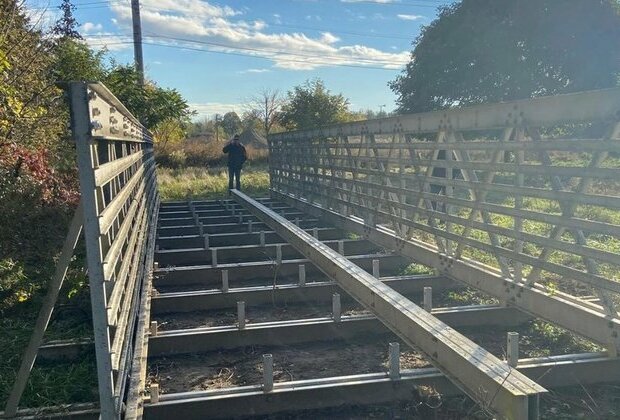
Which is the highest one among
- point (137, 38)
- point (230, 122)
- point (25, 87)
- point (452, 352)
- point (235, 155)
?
point (137, 38)

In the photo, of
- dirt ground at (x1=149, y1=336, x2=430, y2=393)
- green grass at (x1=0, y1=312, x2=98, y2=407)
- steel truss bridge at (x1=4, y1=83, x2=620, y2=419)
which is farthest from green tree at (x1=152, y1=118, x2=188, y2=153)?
dirt ground at (x1=149, y1=336, x2=430, y2=393)

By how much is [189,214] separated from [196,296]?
585cm

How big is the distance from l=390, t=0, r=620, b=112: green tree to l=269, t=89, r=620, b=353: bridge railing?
50.8 ft

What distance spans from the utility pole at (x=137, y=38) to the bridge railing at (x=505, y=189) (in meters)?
13.7

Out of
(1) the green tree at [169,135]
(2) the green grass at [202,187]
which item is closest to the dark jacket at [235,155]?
(2) the green grass at [202,187]

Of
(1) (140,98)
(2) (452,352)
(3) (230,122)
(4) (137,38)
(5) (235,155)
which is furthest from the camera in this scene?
(3) (230,122)

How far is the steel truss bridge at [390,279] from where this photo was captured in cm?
276

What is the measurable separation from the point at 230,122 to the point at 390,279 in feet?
188

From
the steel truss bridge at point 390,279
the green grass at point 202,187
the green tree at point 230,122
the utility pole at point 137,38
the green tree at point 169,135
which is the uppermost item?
the utility pole at point 137,38

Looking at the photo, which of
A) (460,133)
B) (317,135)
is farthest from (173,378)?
(317,135)

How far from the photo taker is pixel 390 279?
5.48 metres

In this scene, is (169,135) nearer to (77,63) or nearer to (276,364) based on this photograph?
(77,63)

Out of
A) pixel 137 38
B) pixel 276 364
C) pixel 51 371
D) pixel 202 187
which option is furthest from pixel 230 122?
pixel 276 364

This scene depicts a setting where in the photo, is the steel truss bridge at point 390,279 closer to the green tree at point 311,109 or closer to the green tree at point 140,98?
the green tree at point 140,98
